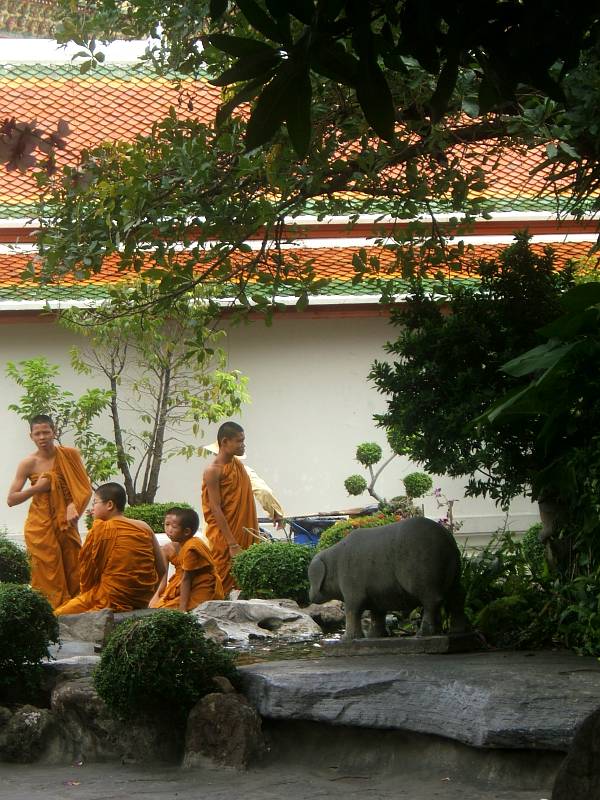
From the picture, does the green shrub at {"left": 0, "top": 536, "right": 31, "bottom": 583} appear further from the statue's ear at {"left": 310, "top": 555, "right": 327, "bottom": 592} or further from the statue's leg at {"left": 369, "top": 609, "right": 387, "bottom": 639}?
the statue's leg at {"left": 369, "top": 609, "right": 387, "bottom": 639}

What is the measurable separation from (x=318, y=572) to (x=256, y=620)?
1687 mm

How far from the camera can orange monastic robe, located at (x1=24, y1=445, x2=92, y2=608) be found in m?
10.6

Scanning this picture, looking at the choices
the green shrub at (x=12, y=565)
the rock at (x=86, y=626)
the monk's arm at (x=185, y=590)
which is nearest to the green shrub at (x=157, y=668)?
the rock at (x=86, y=626)

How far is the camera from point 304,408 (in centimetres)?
1425

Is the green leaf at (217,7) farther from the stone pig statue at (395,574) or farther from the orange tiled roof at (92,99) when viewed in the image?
the orange tiled roof at (92,99)

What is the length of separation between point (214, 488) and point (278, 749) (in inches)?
205

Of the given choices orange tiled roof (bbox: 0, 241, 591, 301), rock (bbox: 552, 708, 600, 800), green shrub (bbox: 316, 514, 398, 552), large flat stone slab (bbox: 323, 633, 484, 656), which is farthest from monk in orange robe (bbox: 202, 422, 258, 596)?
rock (bbox: 552, 708, 600, 800)

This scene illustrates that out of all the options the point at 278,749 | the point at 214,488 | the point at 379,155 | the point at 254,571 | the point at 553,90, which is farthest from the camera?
the point at 214,488

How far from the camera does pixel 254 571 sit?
934 centimetres

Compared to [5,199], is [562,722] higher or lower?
lower

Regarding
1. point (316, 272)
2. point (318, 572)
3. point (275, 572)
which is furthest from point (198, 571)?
point (316, 272)

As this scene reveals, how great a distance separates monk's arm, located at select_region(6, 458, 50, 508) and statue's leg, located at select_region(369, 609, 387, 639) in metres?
4.88

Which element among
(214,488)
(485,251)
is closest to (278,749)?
(214,488)

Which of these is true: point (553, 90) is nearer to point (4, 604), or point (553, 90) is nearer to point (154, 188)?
point (154, 188)
